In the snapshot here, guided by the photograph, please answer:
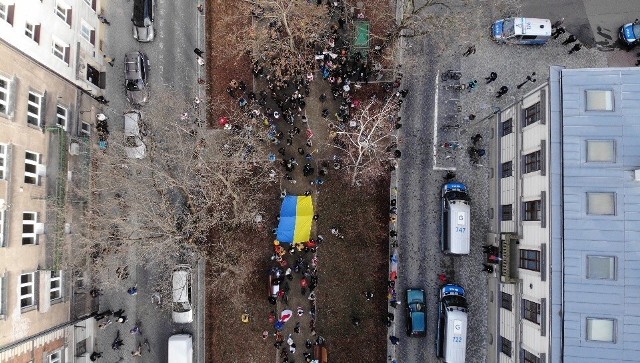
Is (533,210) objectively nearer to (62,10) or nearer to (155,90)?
(155,90)

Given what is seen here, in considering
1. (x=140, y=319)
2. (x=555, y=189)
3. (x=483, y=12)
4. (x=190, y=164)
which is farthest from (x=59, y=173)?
(x=483, y=12)

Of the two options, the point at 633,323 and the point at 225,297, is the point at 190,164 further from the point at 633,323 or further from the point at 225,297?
the point at 633,323

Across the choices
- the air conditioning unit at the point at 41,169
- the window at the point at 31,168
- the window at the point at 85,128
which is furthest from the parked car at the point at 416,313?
the window at the point at 85,128

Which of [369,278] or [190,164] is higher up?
[190,164]

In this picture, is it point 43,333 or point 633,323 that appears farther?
point 43,333

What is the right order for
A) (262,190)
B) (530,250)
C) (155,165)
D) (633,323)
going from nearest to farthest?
(633,323) → (530,250) → (155,165) → (262,190)

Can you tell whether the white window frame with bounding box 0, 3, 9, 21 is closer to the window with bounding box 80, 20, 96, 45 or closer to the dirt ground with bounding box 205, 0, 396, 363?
the window with bounding box 80, 20, 96, 45
